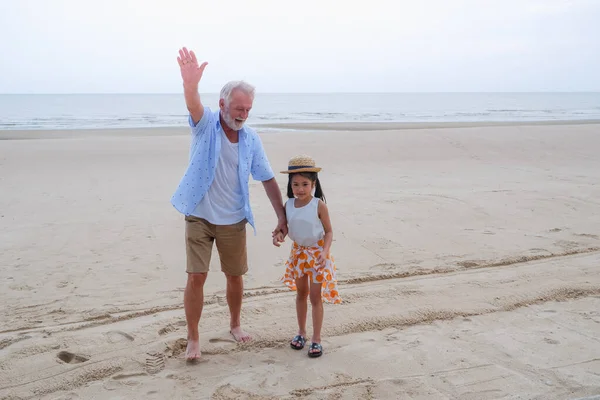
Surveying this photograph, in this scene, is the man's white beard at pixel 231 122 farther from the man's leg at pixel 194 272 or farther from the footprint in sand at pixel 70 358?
the footprint in sand at pixel 70 358

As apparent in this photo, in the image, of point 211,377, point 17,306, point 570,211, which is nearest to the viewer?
point 211,377

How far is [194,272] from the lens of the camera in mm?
3582

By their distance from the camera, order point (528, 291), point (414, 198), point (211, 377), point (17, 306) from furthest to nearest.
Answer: point (414, 198)
point (528, 291)
point (17, 306)
point (211, 377)

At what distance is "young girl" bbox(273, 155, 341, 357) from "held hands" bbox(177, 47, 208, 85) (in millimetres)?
813

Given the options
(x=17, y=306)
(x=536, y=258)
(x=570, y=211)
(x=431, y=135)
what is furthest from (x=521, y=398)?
(x=431, y=135)

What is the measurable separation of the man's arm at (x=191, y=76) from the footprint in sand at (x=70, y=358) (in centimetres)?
179

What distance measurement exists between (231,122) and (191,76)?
394 millimetres

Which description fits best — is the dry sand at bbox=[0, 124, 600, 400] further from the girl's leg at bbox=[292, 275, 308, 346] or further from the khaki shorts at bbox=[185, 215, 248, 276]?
the khaki shorts at bbox=[185, 215, 248, 276]

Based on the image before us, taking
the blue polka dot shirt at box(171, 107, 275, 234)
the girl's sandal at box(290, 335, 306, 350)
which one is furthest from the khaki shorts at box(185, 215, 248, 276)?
the girl's sandal at box(290, 335, 306, 350)

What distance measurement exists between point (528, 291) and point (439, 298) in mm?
833

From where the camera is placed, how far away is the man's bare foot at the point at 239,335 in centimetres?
390

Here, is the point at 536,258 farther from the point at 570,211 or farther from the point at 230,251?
the point at 230,251

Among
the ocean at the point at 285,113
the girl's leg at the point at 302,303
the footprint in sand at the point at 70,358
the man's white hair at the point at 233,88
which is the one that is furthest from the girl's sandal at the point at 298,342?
the ocean at the point at 285,113

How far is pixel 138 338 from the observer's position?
3.90 metres
